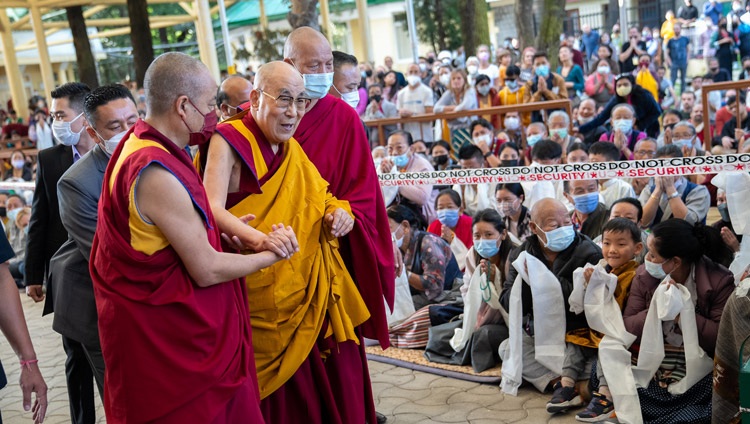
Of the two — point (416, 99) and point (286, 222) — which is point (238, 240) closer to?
point (286, 222)

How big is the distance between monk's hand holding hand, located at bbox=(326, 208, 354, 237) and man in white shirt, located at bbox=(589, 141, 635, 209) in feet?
9.13

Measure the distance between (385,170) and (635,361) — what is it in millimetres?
2986

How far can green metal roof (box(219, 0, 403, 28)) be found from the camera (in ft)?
90.8

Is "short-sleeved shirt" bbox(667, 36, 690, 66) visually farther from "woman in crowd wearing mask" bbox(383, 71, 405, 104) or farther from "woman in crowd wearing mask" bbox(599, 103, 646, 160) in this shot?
"woman in crowd wearing mask" bbox(599, 103, 646, 160)

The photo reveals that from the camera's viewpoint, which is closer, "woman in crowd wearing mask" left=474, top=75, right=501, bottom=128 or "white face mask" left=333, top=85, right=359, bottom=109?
"white face mask" left=333, top=85, right=359, bottom=109

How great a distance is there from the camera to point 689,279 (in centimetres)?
388

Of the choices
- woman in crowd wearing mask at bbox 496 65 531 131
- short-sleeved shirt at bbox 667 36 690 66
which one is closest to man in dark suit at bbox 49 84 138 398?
woman in crowd wearing mask at bbox 496 65 531 131

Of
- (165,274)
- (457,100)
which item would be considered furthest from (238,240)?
(457,100)

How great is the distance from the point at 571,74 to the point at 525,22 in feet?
13.6

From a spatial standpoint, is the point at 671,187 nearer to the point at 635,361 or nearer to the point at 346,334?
the point at 635,361

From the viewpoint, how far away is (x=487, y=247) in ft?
15.6

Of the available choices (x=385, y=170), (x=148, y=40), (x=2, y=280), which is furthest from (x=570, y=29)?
(x=2, y=280)

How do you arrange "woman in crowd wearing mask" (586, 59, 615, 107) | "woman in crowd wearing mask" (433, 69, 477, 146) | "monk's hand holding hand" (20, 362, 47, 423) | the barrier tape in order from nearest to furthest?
"monk's hand holding hand" (20, 362, 47, 423), the barrier tape, "woman in crowd wearing mask" (433, 69, 477, 146), "woman in crowd wearing mask" (586, 59, 615, 107)

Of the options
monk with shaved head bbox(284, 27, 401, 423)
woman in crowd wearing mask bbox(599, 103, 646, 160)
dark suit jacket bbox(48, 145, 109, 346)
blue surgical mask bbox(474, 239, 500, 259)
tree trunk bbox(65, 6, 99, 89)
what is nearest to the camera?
dark suit jacket bbox(48, 145, 109, 346)
